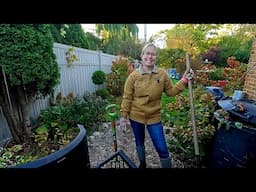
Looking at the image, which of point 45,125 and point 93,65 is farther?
point 93,65

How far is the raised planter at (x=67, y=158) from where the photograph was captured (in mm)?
846

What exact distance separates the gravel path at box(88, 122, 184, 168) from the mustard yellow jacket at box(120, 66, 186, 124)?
567mm

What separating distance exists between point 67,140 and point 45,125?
0.51 m

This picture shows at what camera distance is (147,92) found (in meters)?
1.74

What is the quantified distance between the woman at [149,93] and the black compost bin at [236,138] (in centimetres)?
47

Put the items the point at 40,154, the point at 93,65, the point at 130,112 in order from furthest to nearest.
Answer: the point at 93,65 < the point at 40,154 < the point at 130,112

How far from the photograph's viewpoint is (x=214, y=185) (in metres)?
0.85

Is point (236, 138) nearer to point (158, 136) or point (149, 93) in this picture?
point (158, 136)

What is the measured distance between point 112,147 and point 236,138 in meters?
1.80

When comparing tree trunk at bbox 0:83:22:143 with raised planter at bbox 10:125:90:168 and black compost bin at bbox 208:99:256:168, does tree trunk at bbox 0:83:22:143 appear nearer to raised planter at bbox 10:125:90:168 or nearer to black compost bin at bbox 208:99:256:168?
raised planter at bbox 10:125:90:168

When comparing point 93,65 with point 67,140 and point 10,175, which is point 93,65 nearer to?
point 67,140

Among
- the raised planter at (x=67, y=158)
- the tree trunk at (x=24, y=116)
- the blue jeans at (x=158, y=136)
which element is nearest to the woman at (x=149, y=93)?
the blue jeans at (x=158, y=136)

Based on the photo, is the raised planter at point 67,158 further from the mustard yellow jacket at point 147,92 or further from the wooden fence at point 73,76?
the wooden fence at point 73,76
